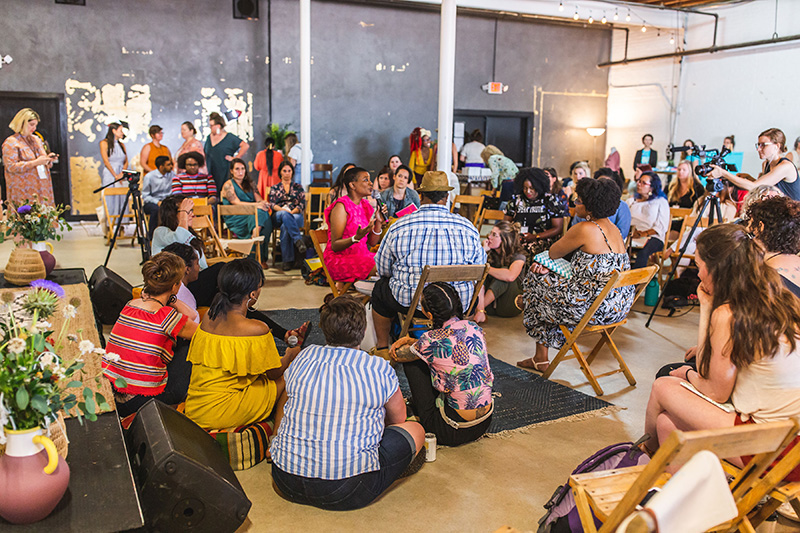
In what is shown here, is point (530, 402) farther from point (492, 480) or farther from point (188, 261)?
point (188, 261)

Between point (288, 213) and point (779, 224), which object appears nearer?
point (779, 224)

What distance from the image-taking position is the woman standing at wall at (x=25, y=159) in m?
6.85

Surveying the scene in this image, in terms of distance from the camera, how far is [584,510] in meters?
1.89

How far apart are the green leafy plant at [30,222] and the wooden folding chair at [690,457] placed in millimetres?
3877

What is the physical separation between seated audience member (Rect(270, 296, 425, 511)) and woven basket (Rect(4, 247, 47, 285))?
2.81 metres

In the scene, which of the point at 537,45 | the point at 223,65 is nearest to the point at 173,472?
the point at 223,65

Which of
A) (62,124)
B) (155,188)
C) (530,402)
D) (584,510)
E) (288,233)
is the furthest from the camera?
(62,124)

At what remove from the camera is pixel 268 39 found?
1139 centimetres

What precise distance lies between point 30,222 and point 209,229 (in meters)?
2.13

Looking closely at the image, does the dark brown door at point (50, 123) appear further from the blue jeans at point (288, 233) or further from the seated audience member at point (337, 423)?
the seated audience member at point (337, 423)

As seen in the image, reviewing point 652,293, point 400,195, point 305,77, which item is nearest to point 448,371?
A: point 652,293

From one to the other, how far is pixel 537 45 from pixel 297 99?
5263 mm

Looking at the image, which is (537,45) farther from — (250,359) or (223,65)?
(250,359)

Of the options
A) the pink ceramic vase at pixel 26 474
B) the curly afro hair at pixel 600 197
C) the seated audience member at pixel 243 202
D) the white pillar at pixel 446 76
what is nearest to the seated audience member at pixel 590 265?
the curly afro hair at pixel 600 197
